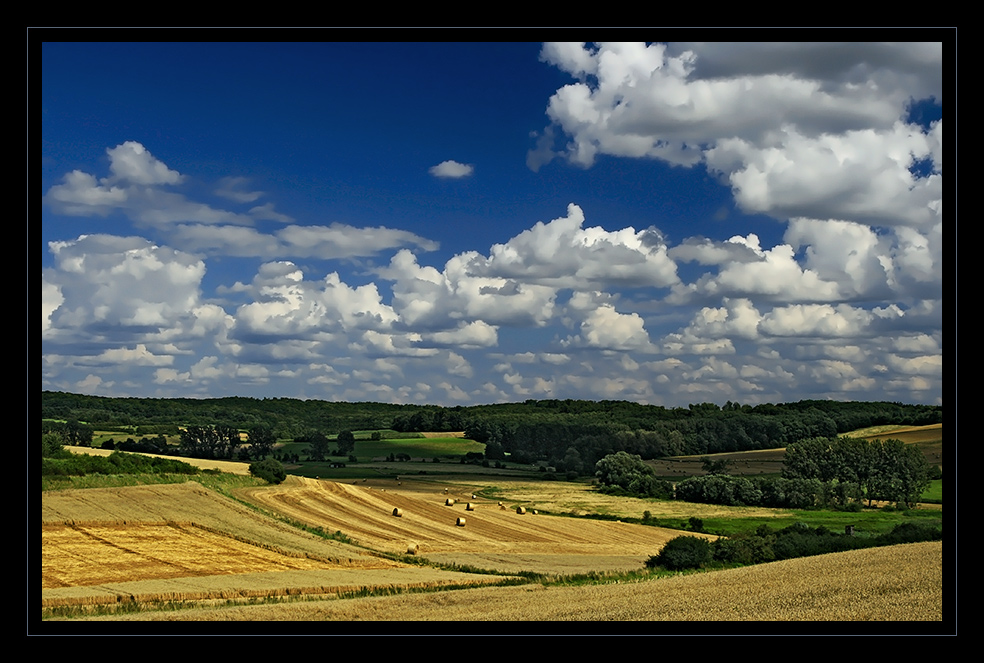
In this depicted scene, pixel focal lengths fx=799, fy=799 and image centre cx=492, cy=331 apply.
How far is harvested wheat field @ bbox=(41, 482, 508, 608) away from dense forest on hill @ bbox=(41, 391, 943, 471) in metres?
44.7

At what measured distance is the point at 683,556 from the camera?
3362 centimetres

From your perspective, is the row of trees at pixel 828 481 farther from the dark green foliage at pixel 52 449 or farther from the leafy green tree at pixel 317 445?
the dark green foliage at pixel 52 449

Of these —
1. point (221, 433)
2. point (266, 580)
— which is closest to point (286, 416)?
point (221, 433)

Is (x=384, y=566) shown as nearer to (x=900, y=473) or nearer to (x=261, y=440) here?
(x=900, y=473)

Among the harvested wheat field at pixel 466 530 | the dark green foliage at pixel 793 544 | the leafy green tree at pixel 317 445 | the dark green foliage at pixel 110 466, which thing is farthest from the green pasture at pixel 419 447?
the dark green foliage at pixel 793 544

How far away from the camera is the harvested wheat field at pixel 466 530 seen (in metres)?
35.9

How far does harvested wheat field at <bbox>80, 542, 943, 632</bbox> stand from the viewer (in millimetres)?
14312

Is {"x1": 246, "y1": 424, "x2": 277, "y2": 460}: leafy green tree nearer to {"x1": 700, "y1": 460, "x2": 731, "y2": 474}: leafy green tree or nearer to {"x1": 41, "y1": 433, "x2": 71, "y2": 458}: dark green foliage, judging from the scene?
{"x1": 41, "y1": 433, "x2": 71, "y2": 458}: dark green foliage

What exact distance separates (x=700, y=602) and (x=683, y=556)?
57.9 ft

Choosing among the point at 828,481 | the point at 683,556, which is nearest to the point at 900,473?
the point at 828,481

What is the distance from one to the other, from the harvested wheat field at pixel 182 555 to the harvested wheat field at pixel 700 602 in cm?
360

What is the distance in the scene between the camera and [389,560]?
109 ft
